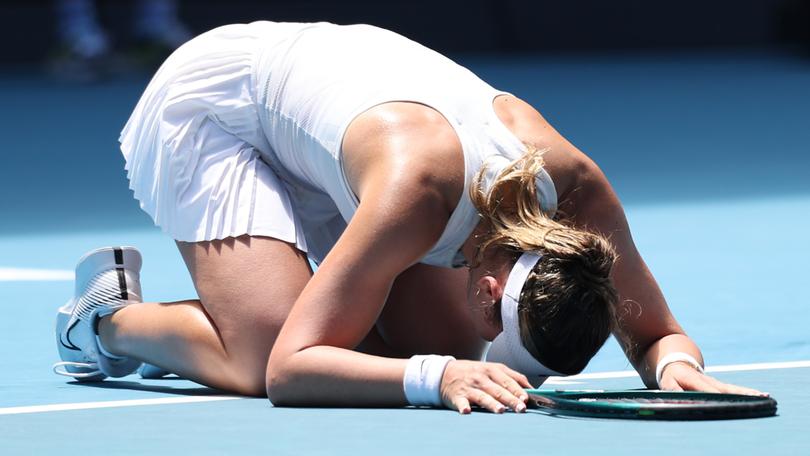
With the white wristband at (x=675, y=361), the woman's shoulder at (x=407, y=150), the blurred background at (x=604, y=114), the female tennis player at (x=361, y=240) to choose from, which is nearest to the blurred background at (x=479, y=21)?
the blurred background at (x=604, y=114)

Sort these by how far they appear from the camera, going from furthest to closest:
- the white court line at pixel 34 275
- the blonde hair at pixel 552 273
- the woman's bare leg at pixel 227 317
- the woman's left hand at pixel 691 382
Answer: the white court line at pixel 34 275 → the woman's bare leg at pixel 227 317 → the woman's left hand at pixel 691 382 → the blonde hair at pixel 552 273

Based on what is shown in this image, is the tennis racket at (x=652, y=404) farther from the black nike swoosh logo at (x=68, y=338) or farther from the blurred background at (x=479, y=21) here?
the blurred background at (x=479, y=21)

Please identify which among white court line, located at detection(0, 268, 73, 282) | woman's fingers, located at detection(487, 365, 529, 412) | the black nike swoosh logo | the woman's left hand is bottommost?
woman's fingers, located at detection(487, 365, 529, 412)

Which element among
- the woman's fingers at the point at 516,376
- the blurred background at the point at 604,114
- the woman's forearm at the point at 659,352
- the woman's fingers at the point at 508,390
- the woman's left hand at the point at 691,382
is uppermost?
the blurred background at the point at 604,114

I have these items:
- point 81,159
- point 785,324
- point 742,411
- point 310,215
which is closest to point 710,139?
point 81,159

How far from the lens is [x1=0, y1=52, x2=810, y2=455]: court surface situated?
10.1 ft

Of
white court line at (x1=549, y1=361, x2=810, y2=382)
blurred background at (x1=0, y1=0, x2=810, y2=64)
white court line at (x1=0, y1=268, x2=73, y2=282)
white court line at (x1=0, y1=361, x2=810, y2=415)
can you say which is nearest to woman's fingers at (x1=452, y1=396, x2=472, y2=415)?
white court line at (x1=0, y1=361, x2=810, y2=415)

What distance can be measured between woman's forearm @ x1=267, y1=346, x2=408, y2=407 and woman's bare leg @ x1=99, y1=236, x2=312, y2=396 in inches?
10.3

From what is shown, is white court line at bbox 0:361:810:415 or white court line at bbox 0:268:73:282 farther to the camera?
white court line at bbox 0:268:73:282

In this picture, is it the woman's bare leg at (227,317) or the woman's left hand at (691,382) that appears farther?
the woman's bare leg at (227,317)

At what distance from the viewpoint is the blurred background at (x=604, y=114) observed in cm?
561

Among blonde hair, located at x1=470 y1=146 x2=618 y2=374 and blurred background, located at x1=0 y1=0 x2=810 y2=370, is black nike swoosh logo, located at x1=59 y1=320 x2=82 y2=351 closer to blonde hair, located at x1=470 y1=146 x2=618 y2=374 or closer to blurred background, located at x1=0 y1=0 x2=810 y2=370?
blurred background, located at x1=0 y1=0 x2=810 y2=370

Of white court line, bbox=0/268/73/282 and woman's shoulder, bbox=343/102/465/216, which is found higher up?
white court line, bbox=0/268/73/282

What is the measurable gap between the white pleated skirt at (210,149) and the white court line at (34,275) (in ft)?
5.26
